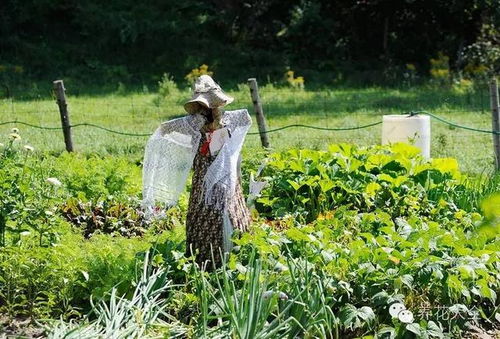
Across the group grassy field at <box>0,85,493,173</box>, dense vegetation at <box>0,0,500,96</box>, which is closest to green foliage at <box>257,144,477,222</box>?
grassy field at <box>0,85,493,173</box>

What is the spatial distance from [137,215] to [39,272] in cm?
185

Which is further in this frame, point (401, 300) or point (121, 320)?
point (401, 300)

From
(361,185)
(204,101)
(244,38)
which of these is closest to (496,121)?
(361,185)

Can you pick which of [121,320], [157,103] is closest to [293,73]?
[157,103]

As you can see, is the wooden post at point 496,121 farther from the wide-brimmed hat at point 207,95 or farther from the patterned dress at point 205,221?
the wide-brimmed hat at point 207,95

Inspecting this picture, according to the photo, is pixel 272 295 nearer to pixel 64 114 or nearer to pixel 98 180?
pixel 98 180

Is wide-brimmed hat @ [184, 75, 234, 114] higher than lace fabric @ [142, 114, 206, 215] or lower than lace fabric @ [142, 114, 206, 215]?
higher

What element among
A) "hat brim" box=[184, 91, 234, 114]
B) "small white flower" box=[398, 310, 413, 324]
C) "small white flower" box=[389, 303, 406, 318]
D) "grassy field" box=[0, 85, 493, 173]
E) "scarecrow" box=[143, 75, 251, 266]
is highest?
"hat brim" box=[184, 91, 234, 114]

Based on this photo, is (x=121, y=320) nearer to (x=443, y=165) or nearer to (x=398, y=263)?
(x=398, y=263)

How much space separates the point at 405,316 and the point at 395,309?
0.09 metres

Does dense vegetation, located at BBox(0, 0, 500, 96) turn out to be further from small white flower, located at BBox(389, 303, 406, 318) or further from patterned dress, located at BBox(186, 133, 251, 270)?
small white flower, located at BBox(389, 303, 406, 318)

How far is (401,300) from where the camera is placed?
17.1ft

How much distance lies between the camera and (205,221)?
232 inches

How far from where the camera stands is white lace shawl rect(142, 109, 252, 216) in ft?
19.3
